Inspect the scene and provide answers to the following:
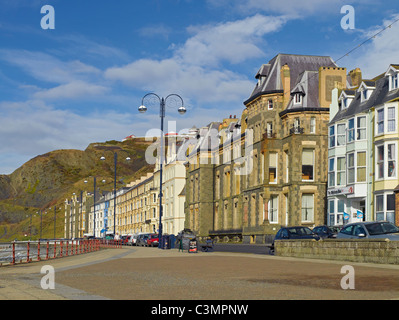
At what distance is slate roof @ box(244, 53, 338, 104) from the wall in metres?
29.3

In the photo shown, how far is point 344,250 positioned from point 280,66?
37.0 metres

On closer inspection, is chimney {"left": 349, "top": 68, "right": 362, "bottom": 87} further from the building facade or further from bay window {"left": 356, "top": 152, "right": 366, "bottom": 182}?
bay window {"left": 356, "top": 152, "right": 366, "bottom": 182}

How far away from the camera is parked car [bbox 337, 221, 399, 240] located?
2395 cm

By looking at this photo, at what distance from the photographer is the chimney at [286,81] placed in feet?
184

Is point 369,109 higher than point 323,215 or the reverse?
higher

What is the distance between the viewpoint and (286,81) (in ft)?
186

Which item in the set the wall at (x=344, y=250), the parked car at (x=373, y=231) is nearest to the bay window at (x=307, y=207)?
the wall at (x=344, y=250)

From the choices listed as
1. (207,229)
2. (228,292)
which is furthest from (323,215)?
(228,292)

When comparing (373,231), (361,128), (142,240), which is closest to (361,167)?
(361,128)

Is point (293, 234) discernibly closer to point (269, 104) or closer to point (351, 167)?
point (351, 167)

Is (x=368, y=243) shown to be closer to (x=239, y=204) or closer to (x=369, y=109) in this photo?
(x=369, y=109)

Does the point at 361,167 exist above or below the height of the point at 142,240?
above
